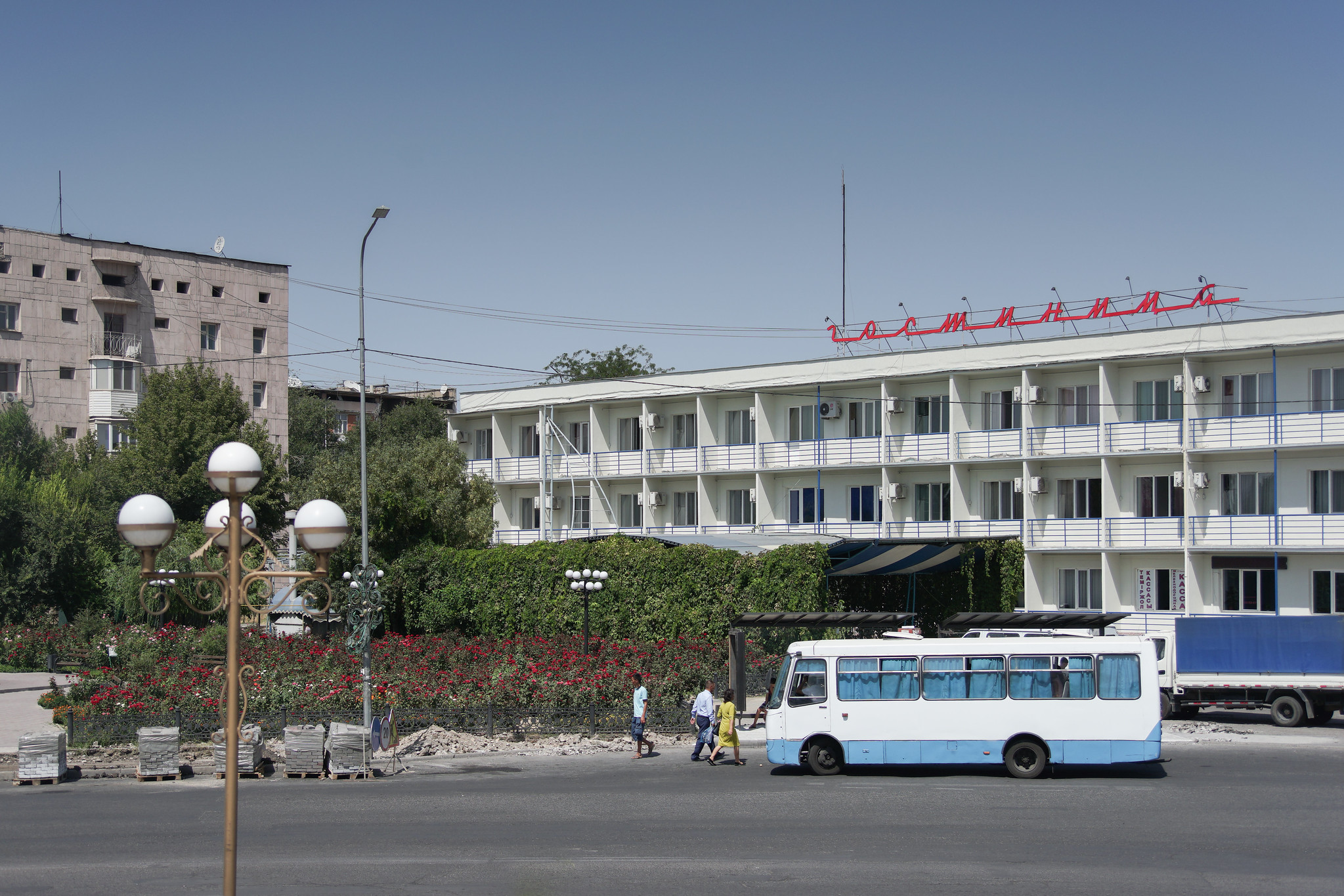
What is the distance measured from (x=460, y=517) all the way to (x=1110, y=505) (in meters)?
25.1

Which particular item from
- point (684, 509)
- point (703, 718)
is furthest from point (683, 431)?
point (703, 718)

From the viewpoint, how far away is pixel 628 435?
55.9 m

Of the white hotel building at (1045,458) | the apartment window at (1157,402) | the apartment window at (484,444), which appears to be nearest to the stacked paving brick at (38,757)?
the white hotel building at (1045,458)

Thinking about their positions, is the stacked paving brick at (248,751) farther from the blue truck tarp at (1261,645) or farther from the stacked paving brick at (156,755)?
the blue truck tarp at (1261,645)

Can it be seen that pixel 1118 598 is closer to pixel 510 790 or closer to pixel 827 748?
pixel 827 748

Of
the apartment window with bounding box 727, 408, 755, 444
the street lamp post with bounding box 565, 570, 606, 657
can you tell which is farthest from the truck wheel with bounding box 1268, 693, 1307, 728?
the apartment window with bounding box 727, 408, 755, 444

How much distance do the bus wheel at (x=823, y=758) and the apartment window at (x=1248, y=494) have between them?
2573cm

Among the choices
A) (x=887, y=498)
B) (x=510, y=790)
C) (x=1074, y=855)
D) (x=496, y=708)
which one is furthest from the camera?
(x=887, y=498)

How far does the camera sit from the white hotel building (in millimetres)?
40000

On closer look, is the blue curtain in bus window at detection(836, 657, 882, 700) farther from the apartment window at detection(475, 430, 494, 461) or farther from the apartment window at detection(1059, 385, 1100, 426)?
the apartment window at detection(475, 430, 494, 461)

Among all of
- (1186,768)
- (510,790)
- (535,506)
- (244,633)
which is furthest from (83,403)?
(1186,768)

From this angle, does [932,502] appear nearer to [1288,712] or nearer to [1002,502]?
[1002,502]

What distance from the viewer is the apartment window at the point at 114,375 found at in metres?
66.6

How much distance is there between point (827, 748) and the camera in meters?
21.5
